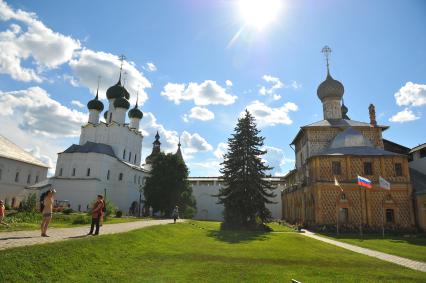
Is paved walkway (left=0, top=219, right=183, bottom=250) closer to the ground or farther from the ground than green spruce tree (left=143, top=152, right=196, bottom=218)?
closer to the ground

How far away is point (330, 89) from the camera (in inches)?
1624

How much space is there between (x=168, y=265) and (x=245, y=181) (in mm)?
18220

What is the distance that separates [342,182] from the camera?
101 feet

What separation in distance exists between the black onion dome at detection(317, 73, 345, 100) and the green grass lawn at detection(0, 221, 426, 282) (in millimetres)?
30909

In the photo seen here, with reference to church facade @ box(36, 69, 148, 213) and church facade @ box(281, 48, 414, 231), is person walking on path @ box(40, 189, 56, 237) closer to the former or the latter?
church facade @ box(281, 48, 414, 231)

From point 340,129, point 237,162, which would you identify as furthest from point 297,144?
point 237,162

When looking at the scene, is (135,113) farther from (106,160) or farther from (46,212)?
(46,212)

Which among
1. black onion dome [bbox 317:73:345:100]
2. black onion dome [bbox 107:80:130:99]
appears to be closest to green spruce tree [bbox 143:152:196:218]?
black onion dome [bbox 107:80:130:99]

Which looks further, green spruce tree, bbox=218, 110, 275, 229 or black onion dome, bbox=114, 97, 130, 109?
black onion dome, bbox=114, 97, 130, 109

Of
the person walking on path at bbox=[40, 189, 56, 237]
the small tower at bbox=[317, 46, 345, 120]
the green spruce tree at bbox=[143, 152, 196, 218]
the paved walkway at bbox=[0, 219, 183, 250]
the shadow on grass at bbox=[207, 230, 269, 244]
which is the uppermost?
the small tower at bbox=[317, 46, 345, 120]

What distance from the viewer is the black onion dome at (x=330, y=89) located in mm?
41122

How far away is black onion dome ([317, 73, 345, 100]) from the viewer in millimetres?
41122

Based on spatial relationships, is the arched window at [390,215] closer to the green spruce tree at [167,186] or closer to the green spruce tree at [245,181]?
the green spruce tree at [245,181]

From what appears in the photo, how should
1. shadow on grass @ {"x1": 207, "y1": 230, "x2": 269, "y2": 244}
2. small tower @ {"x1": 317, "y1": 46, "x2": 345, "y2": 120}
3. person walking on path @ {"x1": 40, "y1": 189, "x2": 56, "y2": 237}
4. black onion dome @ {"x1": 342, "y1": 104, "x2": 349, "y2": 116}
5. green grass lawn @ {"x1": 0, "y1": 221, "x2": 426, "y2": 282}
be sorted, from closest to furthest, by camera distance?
green grass lawn @ {"x1": 0, "y1": 221, "x2": 426, "y2": 282}, person walking on path @ {"x1": 40, "y1": 189, "x2": 56, "y2": 237}, shadow on grass @ {"x1": 207, "y1": 230, "x2": 269, "y2": 244}, small tower @ {"x1": 317, "y1": 46, "x2": 345, "y2": 120}, black onion dome @ {"x1": 342, "y1": 104, "x2": 349, "y2": 116}
